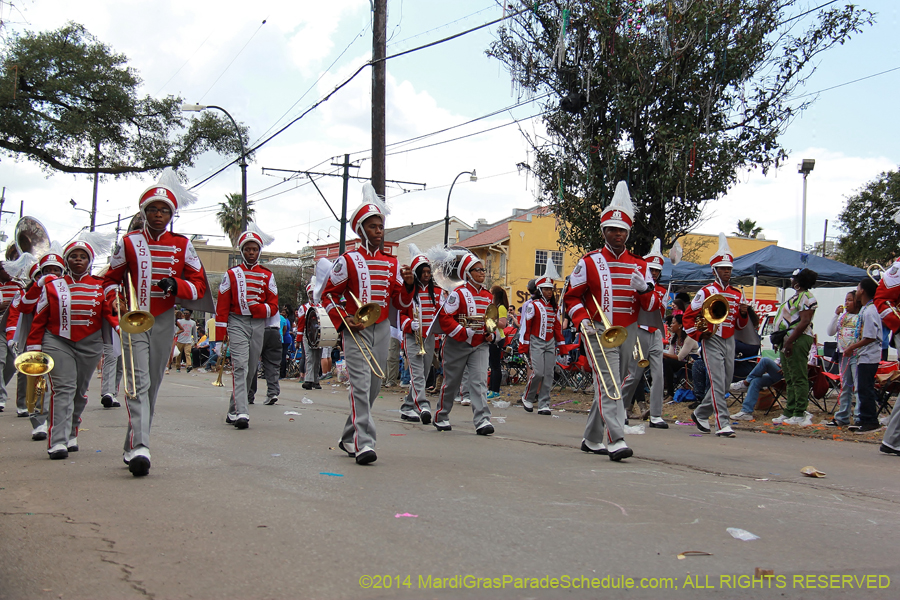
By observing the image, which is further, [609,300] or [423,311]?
[423,311]

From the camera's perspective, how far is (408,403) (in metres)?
11.2

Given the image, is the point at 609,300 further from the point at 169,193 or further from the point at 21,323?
the point at 21,323

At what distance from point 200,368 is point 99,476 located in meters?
23.2

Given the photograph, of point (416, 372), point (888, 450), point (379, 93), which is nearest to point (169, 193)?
point (416, 372)

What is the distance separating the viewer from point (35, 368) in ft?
23.1

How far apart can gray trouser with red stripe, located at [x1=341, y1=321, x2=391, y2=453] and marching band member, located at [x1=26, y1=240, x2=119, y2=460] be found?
2.39 m

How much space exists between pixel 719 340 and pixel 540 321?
3524 mm

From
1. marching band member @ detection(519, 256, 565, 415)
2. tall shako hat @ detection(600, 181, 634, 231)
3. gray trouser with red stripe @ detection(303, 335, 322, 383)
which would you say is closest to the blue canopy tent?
marching band member @ detection(519, 256, 565, 415)

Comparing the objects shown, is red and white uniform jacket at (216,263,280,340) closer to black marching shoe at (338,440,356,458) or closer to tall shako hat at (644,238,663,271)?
black marching shoe at (338,440,356,458)

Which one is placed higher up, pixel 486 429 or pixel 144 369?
pixel 144 369

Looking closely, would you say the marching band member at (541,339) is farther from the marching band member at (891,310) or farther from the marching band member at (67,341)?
the marching band member at (67,341)

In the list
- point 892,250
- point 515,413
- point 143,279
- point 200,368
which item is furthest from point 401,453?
point 892,250

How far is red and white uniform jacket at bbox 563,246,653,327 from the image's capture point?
7.43 meters

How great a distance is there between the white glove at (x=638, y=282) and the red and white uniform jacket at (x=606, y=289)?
40mm
